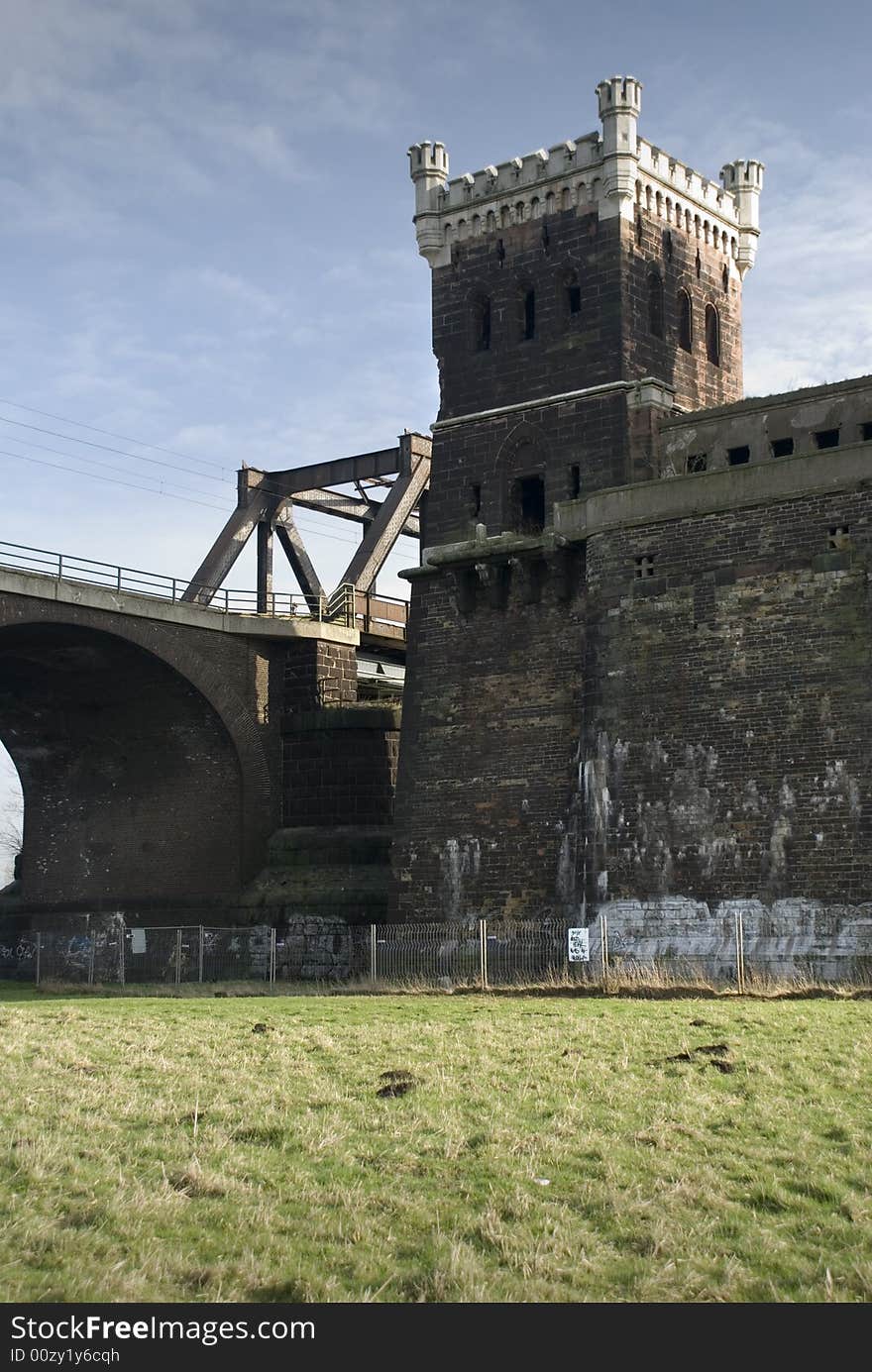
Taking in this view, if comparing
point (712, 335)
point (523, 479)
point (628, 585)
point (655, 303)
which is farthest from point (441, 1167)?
point (712, 335)

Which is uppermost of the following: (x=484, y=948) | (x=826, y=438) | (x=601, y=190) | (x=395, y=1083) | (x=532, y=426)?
(x=601, y=190)

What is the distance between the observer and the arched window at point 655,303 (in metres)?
41.2

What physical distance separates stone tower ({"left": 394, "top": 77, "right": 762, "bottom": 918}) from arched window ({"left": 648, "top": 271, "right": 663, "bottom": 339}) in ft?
0.18

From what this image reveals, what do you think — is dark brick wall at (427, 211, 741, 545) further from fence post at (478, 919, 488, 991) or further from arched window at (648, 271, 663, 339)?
fence post at (478, 919, 488, 991)

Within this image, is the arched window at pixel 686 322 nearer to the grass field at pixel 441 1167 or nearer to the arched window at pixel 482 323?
the arched window at pixel 482 323

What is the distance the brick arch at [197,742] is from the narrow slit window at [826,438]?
713 inches

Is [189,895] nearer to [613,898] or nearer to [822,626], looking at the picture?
[613,898]

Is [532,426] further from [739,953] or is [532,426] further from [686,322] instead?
[739,953]

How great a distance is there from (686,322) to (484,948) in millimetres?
17911

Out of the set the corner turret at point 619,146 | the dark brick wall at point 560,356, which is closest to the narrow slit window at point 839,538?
the dark brick wall at point 560,356

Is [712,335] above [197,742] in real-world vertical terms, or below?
above

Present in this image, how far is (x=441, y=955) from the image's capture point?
36938 millimetres

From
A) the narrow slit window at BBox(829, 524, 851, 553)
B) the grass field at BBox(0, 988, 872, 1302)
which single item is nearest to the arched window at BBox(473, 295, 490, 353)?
the narrow slit window at BBox(829, 524, 851, 553)
